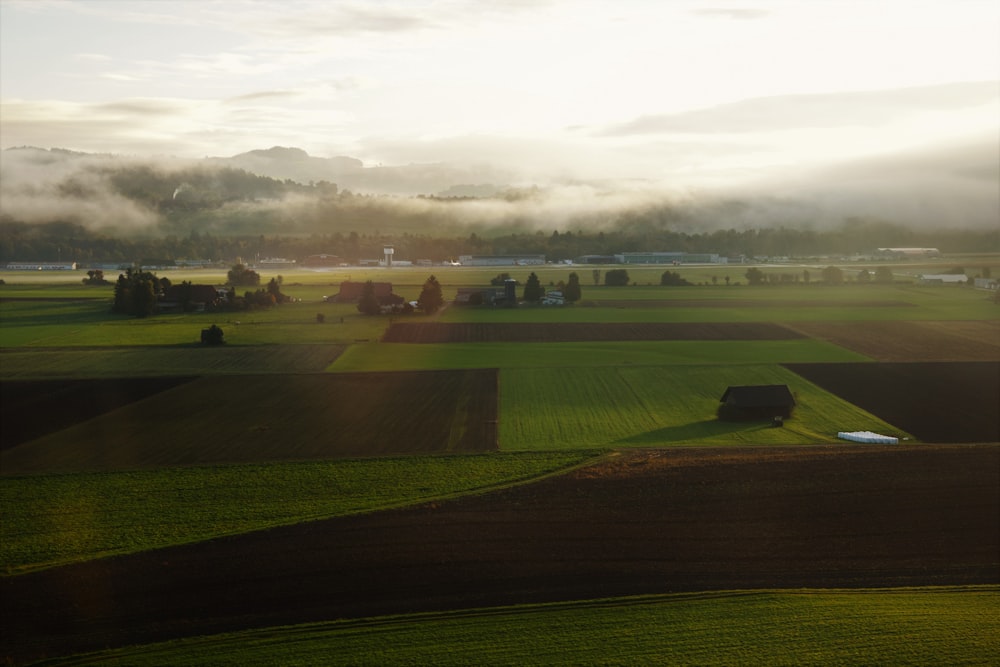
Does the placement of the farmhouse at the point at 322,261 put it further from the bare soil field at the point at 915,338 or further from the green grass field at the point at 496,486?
the bare soil field at the point at 915,338

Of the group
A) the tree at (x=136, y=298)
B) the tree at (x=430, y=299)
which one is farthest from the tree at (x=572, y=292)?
the tree at (x=136, y=298)

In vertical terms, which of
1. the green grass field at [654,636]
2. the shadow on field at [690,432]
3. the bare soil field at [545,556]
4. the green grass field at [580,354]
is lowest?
the green grass field at [654,636]

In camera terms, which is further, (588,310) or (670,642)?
(588,310)

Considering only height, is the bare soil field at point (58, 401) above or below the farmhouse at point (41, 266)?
below

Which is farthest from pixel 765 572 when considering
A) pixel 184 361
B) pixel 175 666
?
pixel 184 361

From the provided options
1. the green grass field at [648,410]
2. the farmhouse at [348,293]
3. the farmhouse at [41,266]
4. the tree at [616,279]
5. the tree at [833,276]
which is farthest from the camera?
the farmhouse at [41,266]

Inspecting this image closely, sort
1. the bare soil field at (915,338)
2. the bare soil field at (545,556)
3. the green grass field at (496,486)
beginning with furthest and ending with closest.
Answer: the bare soil field at (915,338), the bare soil field at (545,556), the green grass field at (496,486)

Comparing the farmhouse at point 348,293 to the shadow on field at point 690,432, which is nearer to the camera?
the shadow on field at point 690,432

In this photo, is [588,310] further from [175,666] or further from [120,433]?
[175,666]
